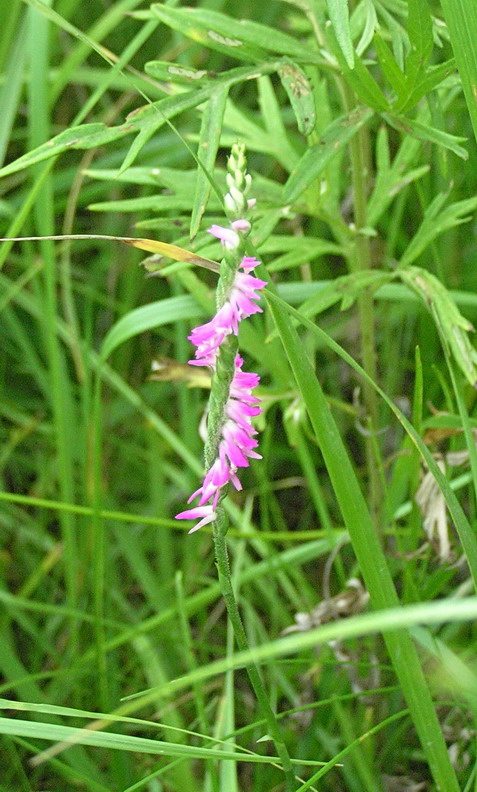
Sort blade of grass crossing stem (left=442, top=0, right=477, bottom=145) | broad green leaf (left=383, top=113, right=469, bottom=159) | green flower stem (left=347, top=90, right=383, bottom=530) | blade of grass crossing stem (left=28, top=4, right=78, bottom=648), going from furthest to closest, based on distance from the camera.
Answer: blade of grass crossing stem (left=28, top=4, right=78, bottom=648), green flower stem (left=347, top=90, right=383, bottom=530), broad green leaf (left=383, top=113, right=469, bottom=159), blade of grass crossing stem (left=442, top=0, right=477, bottom=145)

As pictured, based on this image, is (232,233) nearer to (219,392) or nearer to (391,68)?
(219,392)

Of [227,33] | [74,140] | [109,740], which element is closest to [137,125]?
[74,140]

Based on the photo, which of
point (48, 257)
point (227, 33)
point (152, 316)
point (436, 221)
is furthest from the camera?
point (48, 257)

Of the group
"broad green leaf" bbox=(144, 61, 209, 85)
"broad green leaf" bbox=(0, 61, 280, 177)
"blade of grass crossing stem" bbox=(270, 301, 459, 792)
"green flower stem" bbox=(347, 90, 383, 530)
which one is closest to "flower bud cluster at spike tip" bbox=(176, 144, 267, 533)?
"blade of grass crossing stem" bbox=(270, 301, 459, 792)

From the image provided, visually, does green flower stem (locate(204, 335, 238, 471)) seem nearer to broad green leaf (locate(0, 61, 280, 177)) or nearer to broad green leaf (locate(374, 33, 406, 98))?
broad green leaf (locate(0, 61, 280, 177))

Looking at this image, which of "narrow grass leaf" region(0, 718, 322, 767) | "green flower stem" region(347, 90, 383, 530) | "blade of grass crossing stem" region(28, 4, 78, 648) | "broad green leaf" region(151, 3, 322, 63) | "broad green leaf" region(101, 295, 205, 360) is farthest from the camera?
"blade of grass crossing stem" region(28, 4, 78, 648)

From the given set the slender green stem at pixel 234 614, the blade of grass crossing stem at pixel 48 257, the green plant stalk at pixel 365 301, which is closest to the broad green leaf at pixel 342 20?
the green plant stalk at pixel 365 301

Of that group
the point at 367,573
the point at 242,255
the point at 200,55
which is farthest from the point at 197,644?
the point at 200,55
